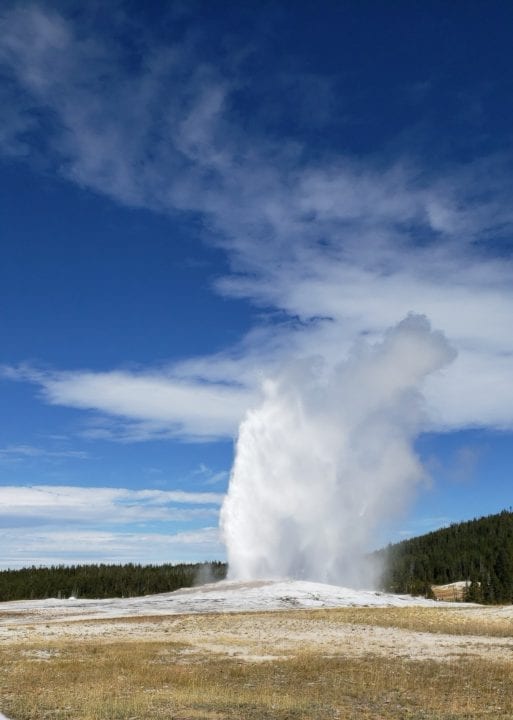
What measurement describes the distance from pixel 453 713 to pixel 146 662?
1572cm

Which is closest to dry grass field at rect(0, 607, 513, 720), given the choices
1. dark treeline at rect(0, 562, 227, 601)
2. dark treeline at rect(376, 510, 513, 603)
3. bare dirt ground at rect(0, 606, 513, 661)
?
bare dirt ground at rect(0, 606, 513, 661)

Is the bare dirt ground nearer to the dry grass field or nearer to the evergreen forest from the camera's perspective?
the dry grass field

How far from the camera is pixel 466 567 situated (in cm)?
16475

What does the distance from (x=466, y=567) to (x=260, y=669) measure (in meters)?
150

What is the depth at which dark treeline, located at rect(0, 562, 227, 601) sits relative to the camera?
138m

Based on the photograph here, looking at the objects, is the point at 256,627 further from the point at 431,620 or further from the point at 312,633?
the point at 431,620

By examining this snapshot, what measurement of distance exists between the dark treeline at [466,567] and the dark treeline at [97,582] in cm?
3985

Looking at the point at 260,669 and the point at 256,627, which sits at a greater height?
the point at 256,627

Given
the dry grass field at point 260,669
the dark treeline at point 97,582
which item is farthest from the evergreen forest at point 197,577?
the dry grass field at point 260,669

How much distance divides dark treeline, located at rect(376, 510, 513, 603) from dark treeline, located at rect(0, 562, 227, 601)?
39854 mm

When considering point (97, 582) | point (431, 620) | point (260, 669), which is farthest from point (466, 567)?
point (260, 669)

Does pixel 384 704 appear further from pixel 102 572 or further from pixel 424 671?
pixel 102 572

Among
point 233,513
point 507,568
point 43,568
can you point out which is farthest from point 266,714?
point 43,568

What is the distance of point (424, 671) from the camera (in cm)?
2761
